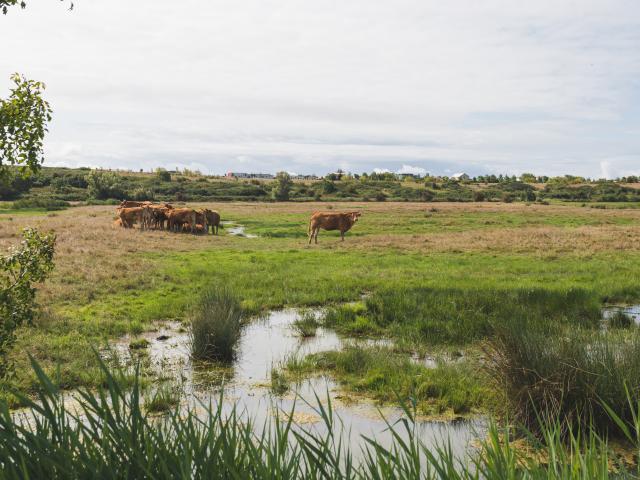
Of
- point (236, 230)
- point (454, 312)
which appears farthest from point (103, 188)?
point (454, 312)

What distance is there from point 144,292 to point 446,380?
10.1 meters

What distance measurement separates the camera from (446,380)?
7973mm

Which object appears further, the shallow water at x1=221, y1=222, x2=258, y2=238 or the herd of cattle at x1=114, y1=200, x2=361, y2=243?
the shallow water at x1=221, y1=222, x2=258, y2=238

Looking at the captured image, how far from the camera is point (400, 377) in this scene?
818 centimetres

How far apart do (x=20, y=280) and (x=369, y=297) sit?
9.74 metres

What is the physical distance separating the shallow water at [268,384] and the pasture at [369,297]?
0.81 ft

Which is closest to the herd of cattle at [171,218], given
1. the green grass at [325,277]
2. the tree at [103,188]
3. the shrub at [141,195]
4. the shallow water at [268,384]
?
the green grass at [325,277]

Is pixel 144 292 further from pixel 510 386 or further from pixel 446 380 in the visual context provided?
pixel 510 386

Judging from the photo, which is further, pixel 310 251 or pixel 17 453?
pixel 310 251

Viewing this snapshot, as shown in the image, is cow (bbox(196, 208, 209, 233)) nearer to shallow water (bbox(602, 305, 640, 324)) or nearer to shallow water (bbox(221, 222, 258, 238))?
shallow water (bbox(221, 222, 258, 238))

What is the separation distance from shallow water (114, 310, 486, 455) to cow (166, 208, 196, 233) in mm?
21425

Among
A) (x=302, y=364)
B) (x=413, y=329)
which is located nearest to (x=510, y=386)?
(x=302, y=364)

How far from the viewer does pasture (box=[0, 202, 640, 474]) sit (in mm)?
7941

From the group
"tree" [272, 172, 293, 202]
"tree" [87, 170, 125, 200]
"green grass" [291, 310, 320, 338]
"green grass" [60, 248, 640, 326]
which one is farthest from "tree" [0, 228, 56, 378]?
"tree" [272, 172, 293, 202]
